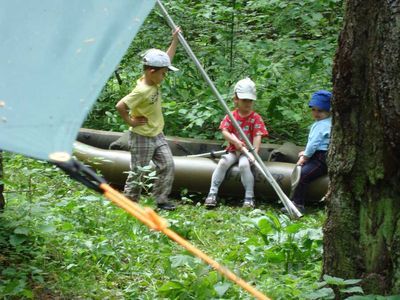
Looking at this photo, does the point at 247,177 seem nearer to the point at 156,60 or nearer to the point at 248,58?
the point at 156,60

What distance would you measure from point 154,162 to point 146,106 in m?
0.57

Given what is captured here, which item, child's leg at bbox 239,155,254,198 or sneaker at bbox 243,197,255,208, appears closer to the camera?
sneaker at bbox 243,197,255,208

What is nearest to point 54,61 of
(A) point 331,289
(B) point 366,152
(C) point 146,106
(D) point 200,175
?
(B) point 366,152

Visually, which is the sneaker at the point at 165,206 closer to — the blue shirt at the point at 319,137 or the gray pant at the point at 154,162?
the gray pant at the point at 154,162

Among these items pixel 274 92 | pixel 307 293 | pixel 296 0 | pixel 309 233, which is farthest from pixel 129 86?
pixel 307 293

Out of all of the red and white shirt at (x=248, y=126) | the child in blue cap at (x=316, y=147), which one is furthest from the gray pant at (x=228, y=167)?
the child in blue cap at (x=316, y=147)

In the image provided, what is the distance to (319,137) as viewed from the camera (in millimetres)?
7301

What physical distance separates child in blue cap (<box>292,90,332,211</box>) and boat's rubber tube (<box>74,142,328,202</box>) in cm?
14

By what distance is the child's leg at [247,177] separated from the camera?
24.6 feet

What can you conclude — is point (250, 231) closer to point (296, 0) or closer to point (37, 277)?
point (37, 277)

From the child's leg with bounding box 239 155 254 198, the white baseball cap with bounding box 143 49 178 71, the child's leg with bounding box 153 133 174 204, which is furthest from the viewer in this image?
the child's leg with bounding box 239 155 254 198

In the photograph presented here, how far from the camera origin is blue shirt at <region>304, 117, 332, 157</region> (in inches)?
286

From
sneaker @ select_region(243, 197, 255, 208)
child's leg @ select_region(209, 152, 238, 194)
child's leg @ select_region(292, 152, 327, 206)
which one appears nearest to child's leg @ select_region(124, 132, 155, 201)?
child's leg @ select_region(209, 152, 238, 194)

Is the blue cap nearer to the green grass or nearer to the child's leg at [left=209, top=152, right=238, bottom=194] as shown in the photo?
the child's leg at [left=209, top=152, right=238, bottom=194]
